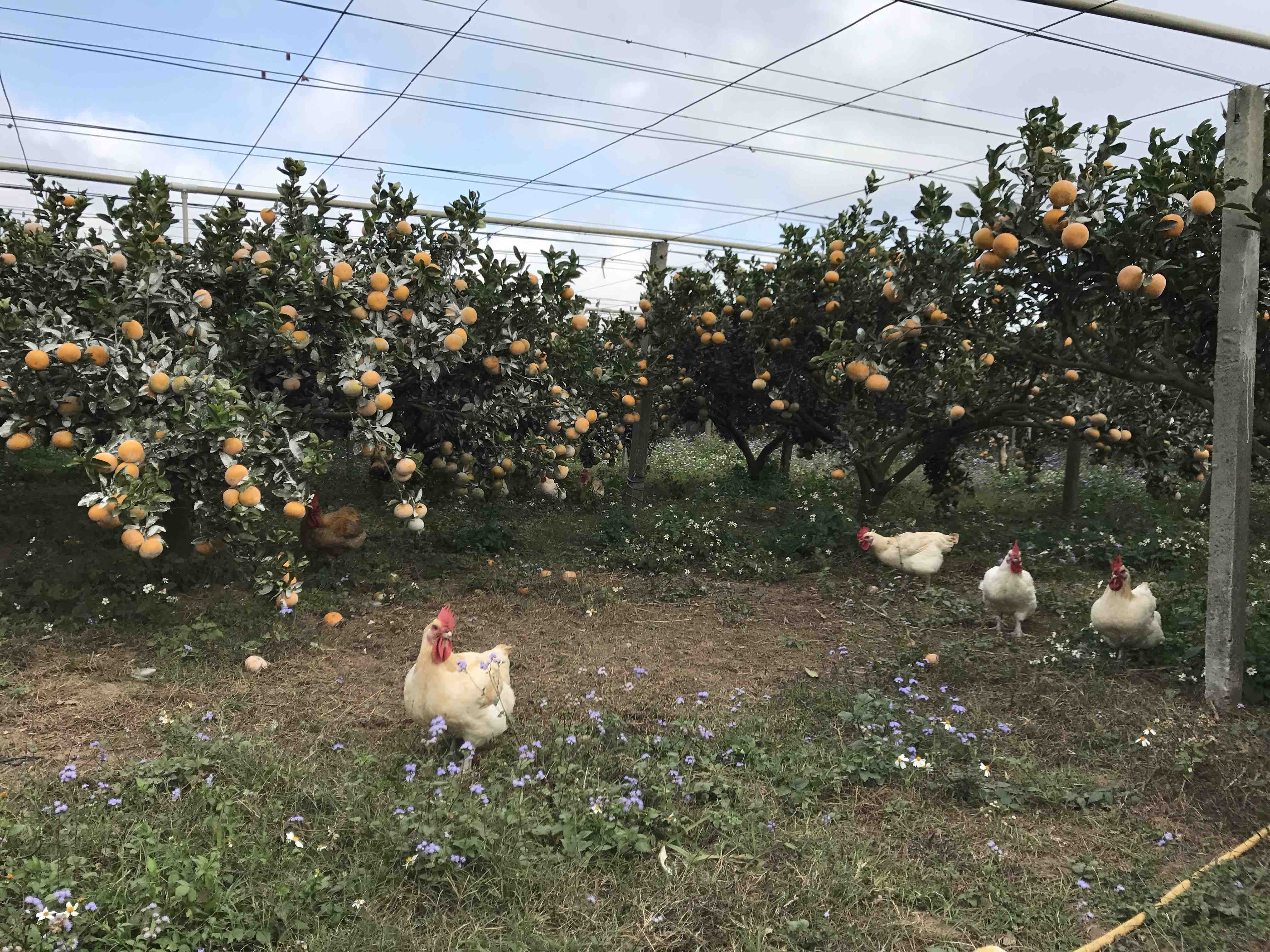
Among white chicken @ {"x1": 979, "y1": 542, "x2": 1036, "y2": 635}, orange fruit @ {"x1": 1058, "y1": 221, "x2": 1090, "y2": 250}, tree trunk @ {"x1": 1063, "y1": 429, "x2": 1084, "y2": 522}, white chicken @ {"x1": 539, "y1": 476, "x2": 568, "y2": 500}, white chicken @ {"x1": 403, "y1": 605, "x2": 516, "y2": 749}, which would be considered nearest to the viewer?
white chicken @ {"x1": 403, "y1": 605, "x2": 516, "y2": 749}

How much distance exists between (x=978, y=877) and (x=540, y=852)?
143 cm

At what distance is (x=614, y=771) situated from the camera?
3186 millimetres

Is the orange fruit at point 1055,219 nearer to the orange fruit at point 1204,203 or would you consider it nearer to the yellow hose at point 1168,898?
the orange fruit at point 1204,203

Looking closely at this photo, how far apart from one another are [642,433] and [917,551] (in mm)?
4713

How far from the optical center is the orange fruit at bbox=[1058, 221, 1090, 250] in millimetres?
3742

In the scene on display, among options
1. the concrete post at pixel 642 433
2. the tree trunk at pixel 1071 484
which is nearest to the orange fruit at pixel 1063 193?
the tree trunk at pixel 1071 484

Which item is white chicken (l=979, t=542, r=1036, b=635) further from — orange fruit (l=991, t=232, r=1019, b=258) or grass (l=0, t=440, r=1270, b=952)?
orange fruit (l=991, t=232, r=1019, b=258)

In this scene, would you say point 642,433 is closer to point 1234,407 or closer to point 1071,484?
point 1071,484

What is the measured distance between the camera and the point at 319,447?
484 centimetres

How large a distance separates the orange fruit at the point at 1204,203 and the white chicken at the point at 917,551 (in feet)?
10.2

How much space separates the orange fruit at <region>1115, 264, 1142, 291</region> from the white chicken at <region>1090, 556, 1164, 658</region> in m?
1.54

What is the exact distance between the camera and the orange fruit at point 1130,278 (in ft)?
12.1

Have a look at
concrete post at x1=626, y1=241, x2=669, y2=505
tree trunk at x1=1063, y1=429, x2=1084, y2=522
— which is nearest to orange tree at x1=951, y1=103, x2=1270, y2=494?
tree trunk at x1=1063, y1=429, x2=1084, y2=522

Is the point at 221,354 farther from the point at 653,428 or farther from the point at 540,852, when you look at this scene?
the point at 653,428
